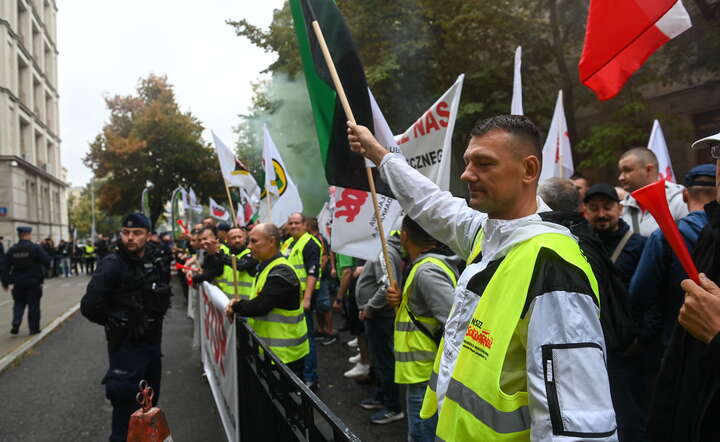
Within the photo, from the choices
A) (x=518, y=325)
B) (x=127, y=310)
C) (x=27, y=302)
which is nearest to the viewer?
(x=518, y=325)

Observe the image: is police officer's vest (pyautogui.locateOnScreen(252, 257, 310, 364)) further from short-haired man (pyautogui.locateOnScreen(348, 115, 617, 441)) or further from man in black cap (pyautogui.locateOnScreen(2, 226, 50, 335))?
man in black cap (pyautogui.locateOnScreen(2, 226, 50, 335))

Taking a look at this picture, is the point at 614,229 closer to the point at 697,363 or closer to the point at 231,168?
the point at 697,363

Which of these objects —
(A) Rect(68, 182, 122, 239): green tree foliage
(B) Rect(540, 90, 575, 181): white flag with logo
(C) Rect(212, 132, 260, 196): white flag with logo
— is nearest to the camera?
(B) Rect(540, 90, 575, 181): white flag with logo

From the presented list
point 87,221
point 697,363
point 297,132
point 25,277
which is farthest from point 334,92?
point 87,221

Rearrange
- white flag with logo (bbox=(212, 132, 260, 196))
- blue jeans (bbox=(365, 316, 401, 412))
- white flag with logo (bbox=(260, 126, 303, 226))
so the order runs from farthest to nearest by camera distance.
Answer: white flag with logo (bbox=(212, 132, 260, 196))
white flag with logo (bbox=(260, 126, 303, 226))
blue jeans (bbox=(365, 316, 401, 412))

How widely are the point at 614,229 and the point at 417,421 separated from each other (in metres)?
2.01

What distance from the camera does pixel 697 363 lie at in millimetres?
1665

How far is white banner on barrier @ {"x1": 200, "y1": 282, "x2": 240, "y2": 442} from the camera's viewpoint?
406cm

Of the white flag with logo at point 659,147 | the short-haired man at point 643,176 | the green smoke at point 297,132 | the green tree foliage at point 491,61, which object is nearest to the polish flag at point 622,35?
the short-haired man at point 643,176

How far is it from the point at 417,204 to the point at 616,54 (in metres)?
1.47

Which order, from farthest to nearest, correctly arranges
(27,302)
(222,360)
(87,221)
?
1. (87,221)
2. (27,302)
3. (222,360)

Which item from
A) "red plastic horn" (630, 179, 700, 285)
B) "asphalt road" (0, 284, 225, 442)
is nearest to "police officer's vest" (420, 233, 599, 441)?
"red plastic horn" (630, 179, 700, 285)

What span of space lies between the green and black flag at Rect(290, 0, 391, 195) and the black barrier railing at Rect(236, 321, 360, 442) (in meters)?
1.12

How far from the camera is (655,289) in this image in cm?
309
